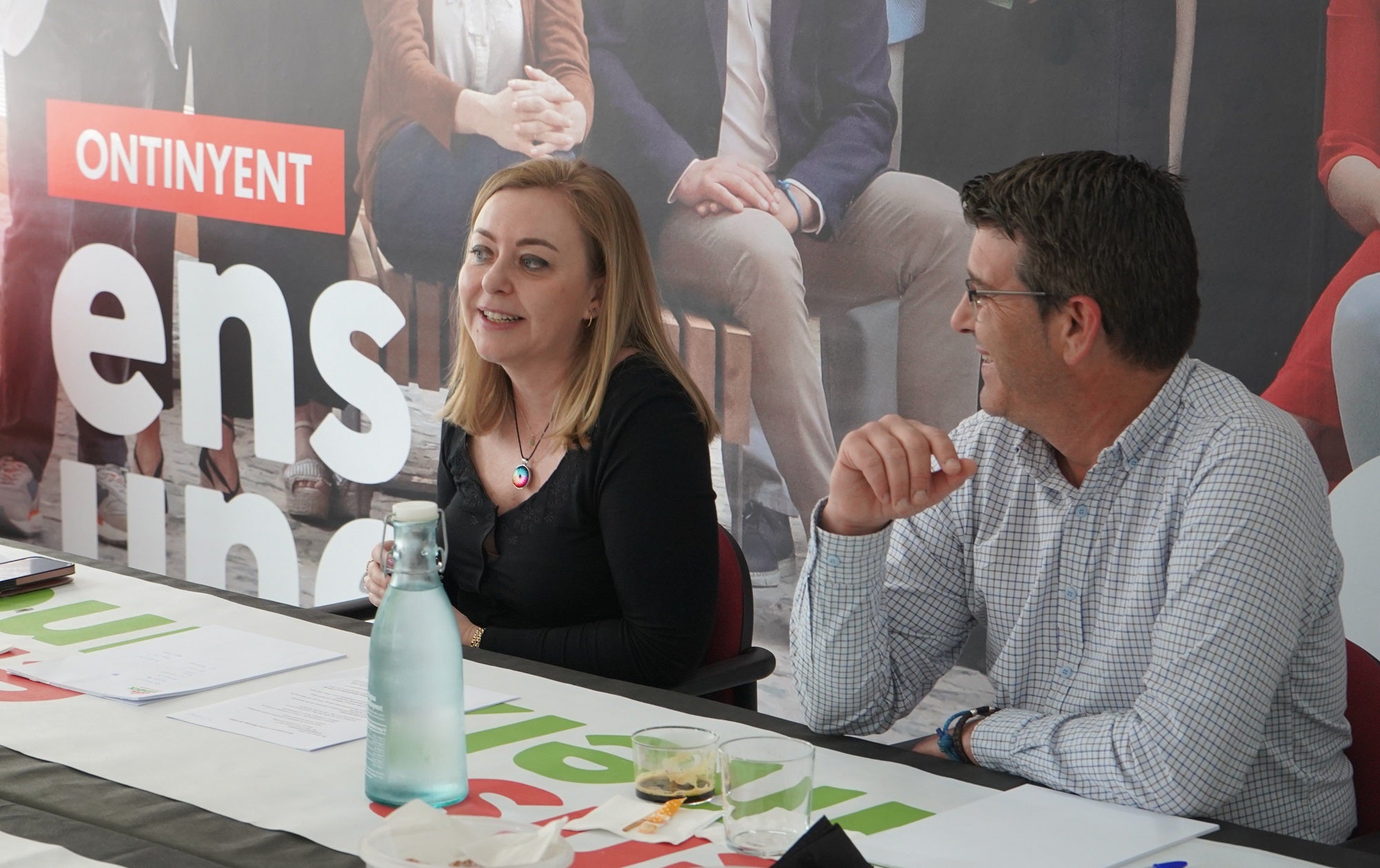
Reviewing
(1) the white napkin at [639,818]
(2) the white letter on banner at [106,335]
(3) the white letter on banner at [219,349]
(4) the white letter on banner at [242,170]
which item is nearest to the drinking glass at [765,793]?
(1) the white napkin at [639,818]

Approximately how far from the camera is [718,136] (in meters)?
3.19

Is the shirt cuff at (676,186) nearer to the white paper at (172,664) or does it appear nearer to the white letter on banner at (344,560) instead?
the white letter on banner at (344,560)

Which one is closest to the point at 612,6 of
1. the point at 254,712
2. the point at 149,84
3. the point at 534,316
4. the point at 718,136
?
the point at 718,136

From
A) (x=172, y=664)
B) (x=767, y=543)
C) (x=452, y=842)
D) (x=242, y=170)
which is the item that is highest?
(x=242, y=170)

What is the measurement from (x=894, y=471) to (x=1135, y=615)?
1.01 ft

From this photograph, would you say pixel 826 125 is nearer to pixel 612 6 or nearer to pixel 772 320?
pixel 772 320

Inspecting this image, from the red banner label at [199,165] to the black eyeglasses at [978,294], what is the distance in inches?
104

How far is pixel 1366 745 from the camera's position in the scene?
150cm

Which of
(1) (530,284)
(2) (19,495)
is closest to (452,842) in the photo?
(1) (530,284)

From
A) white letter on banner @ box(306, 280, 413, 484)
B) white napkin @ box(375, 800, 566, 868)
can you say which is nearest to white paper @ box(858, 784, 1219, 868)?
white napkin @ box(375, 800, 566, 868)

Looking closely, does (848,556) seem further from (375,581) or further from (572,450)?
(375,581)

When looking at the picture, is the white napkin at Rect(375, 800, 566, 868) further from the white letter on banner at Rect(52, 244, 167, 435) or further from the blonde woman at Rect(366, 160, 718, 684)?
the white letter on banner at Rect(52, 244, 167, 435)

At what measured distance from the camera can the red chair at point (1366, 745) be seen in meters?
1.49

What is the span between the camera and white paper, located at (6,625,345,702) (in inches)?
60.4
